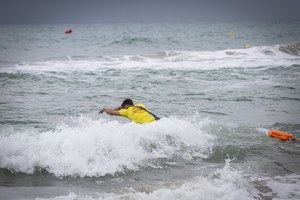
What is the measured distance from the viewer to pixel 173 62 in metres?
27.6

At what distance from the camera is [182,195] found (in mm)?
5918

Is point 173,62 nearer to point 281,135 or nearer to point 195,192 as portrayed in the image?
point 281,135

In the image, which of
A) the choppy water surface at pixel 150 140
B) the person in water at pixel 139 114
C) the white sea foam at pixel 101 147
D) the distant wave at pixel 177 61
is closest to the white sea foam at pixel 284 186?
the choppy water surface at pixel 150 140

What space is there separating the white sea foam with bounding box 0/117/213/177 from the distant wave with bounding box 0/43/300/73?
14.3 metres

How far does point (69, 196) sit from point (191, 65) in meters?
20.6

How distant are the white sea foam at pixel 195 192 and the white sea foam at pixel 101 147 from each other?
1225 mm

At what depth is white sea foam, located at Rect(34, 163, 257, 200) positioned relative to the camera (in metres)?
5.89

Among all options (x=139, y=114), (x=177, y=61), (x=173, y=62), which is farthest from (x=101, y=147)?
(x=177, y=61)

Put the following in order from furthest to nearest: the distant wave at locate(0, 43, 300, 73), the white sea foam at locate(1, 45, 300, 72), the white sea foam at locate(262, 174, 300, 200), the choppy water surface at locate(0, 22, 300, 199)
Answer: the white sea foam at locate(1, 45, 300, 72), the distant wave at locate(0, 43, 300, 73), the choppy water surface at locate(0, 22, 300, 199), the white sea foam at locate(262, 174, 300, 200)

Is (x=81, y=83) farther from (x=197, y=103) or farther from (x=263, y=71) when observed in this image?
(x=263, y=71)

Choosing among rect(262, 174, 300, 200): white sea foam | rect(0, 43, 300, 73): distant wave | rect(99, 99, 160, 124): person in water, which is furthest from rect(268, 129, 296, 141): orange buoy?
rect(0, 43, 300, 73): distant wave

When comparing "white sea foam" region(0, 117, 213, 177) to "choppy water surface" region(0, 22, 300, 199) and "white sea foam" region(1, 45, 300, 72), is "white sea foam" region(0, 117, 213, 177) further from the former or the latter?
"white sea foam" region(1, 45, 300, 72)

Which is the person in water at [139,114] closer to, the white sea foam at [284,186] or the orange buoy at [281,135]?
the orange buoy at [281,135]

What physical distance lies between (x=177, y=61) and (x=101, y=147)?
813 inches
